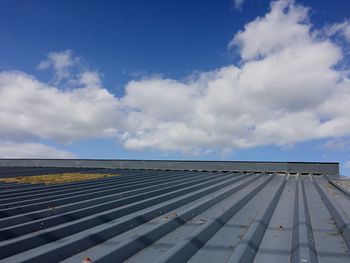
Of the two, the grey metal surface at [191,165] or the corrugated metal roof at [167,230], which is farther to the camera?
the grey metal surface at [191,165]

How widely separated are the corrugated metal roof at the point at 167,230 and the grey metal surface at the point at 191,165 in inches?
350

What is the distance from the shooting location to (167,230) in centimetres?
432

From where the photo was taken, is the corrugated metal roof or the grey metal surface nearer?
the corrugated metal roof

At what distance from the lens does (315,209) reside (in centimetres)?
587

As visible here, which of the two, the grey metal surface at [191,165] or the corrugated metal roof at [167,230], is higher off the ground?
the grey metal surface at [191,165]

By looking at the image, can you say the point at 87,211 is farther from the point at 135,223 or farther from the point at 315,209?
Answer: the point at 315,209

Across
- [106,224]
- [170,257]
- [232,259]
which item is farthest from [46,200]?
[232,259]

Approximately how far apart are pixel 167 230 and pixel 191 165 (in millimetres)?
12326

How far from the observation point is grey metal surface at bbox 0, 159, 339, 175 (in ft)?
49.5

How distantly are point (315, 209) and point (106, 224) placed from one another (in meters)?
3.51

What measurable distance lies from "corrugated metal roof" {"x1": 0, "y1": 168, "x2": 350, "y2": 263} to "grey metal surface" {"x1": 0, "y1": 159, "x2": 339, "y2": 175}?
8893mm

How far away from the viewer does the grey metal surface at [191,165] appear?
49.5ft

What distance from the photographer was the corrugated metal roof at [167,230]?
130 inches

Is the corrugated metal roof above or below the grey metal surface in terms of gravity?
below
